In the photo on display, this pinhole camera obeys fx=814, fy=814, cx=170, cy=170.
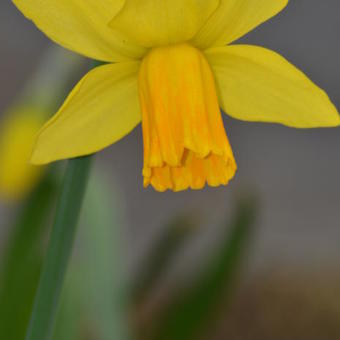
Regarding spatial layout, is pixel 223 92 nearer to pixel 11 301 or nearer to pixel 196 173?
pixel 196 173

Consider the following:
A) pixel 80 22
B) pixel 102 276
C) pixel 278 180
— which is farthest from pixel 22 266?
pixel 278 180

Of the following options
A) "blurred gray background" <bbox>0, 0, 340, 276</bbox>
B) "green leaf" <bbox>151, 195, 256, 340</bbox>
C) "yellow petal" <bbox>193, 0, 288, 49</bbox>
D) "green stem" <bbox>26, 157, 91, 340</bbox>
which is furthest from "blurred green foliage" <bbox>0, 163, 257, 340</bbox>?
"blurred gray background" <bbox>0, 0, 340, 276</bbox>

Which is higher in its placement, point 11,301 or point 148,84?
point 148,84

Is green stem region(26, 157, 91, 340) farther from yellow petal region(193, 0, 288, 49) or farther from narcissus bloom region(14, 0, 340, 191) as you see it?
yellow petal region(193, 0, 288, 49)

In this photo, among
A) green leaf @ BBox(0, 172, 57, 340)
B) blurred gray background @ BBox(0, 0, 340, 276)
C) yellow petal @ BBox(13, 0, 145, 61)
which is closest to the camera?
yellow petal @ BBox(13, 0, 145, 61)

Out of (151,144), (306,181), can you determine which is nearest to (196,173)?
(151,144)

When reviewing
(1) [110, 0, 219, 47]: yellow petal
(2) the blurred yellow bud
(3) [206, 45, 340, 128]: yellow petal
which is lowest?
(2) the blurred yellow bud
